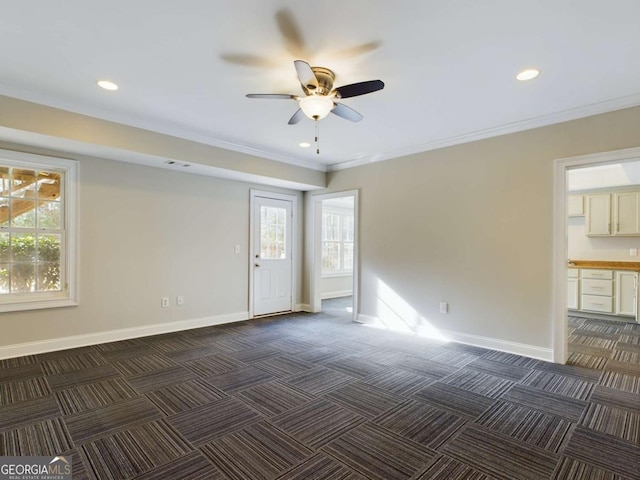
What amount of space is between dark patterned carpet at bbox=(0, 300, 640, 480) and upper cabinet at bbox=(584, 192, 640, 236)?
9.17ft

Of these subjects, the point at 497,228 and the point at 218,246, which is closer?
the point at 497,228

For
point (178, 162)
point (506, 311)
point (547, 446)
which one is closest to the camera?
point (547, 446)

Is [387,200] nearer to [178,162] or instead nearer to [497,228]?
[497,228]

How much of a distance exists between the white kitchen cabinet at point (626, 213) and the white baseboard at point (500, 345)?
3.89 m

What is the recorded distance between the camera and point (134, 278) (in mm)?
4430

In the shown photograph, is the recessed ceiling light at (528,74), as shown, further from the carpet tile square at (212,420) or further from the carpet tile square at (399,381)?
the carpet tile square at (212,420)

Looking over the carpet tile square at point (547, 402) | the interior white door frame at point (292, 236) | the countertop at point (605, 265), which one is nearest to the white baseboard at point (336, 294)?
the interior white door frame at point (292, 236)

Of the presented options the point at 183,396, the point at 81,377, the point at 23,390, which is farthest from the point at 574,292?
the point at 23,390

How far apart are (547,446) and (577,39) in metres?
2.68

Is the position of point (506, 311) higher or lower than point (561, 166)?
lower

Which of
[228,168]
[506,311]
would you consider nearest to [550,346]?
[506,311]

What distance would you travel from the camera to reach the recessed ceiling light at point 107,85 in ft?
9.72

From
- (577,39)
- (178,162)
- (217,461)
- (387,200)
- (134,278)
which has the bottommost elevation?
(217,461)

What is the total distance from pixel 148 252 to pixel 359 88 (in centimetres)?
A: 359
